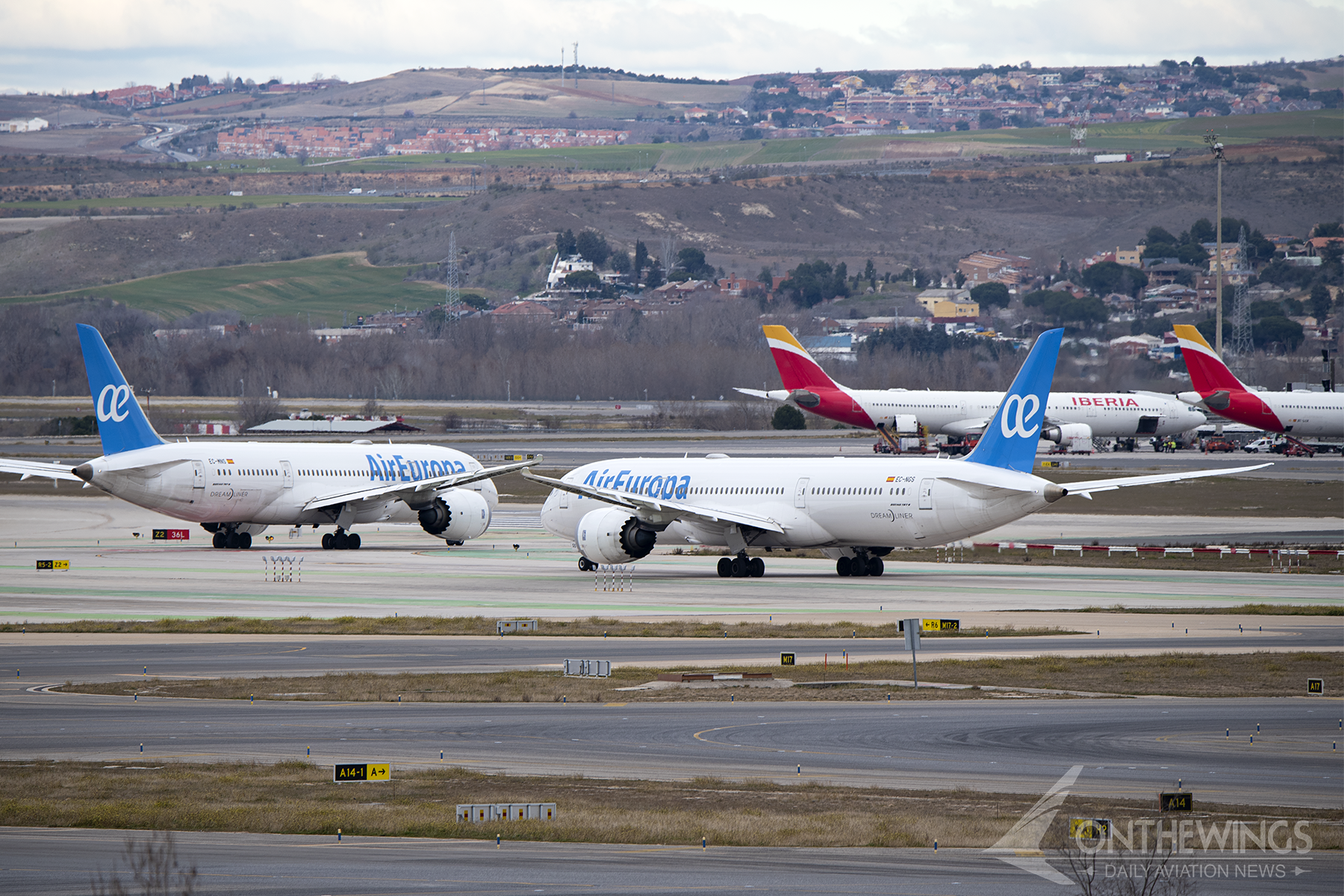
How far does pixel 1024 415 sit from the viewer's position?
130 feet

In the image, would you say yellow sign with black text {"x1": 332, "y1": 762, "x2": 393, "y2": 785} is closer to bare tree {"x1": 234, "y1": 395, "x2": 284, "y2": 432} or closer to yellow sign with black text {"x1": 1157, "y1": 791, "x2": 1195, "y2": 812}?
yellow sign with black text {"x1": 1157, "y1": 791, "x2": 1195, "y2": 812}

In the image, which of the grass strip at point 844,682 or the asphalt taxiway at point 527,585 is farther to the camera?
the asphalt taxiway at point 527,585

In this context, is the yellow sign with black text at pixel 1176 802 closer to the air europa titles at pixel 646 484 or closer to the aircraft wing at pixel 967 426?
the air europa titles at pixel 646 484

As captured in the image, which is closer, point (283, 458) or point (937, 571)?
point (937, 571)

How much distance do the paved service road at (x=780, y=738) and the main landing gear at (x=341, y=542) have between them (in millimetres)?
29441

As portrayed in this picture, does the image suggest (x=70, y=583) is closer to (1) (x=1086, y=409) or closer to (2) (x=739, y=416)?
(1) (x=1086, y=409)

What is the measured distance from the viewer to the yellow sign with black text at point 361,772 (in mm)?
17219

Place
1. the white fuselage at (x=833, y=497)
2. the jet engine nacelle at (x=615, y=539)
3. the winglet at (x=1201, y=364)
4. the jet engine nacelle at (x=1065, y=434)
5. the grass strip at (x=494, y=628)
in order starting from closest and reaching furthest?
the grass strip at (x=494, y=628)
the white fuselage at (x=833, y=497)
the jet engine nacelle at (x=615, y=539)
the winglet at (x=1201, y=364)
the jet engine nacelle at (x=1065, y=434)

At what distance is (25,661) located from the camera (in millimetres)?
27172

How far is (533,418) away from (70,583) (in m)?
90.5

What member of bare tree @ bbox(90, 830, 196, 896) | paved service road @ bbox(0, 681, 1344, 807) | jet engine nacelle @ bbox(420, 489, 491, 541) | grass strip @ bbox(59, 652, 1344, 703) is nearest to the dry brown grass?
paved service road @ bbox(0, 681, 1344, 807)

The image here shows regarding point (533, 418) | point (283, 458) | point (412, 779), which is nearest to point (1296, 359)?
point (533, 418)

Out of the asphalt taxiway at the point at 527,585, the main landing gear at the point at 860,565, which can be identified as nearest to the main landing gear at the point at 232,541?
the asphalt taxiway at the point at 527,585

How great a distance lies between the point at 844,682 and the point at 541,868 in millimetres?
11412
